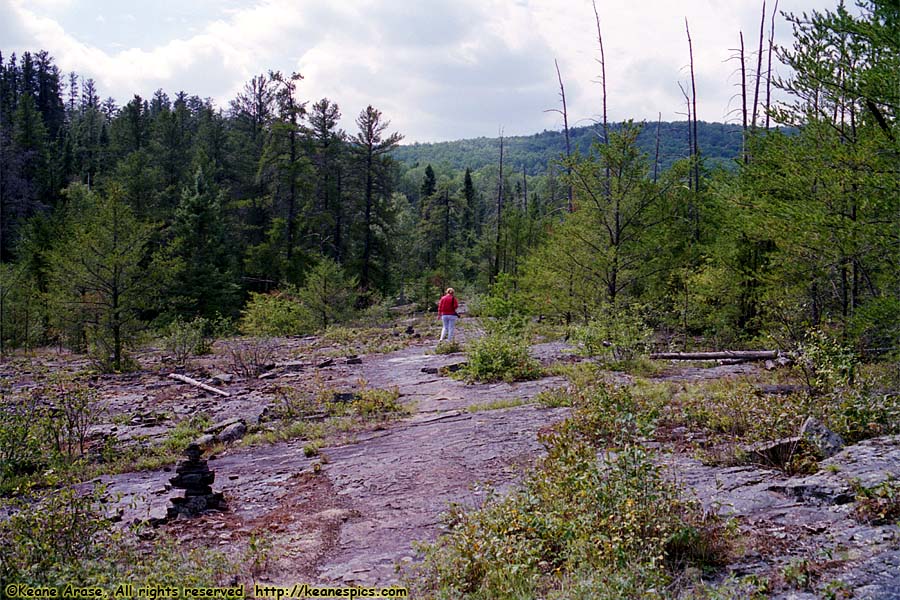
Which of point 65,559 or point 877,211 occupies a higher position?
point 877,211

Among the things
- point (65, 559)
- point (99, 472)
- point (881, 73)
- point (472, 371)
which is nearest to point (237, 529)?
point (65, 559)

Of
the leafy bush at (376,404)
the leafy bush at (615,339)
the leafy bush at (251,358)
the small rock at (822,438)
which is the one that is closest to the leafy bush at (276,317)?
the leafy bush at (251,358)

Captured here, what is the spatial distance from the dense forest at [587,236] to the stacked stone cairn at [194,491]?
23.9ft

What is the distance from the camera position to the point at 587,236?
1647 cm

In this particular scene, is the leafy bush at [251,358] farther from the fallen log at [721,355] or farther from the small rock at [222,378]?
the fallen log at [721,355]

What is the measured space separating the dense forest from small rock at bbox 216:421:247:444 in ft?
23.8

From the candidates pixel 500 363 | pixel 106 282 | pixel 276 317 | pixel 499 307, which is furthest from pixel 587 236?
pixel 276 317

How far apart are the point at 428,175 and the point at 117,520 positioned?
61.3 m

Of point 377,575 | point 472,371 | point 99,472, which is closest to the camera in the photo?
point 377,575

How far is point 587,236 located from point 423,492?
11.2 meters

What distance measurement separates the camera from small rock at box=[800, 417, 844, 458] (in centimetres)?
562

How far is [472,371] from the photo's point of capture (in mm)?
12492

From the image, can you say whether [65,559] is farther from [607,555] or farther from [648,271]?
[648,271]

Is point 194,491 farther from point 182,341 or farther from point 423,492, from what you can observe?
point 182,341
